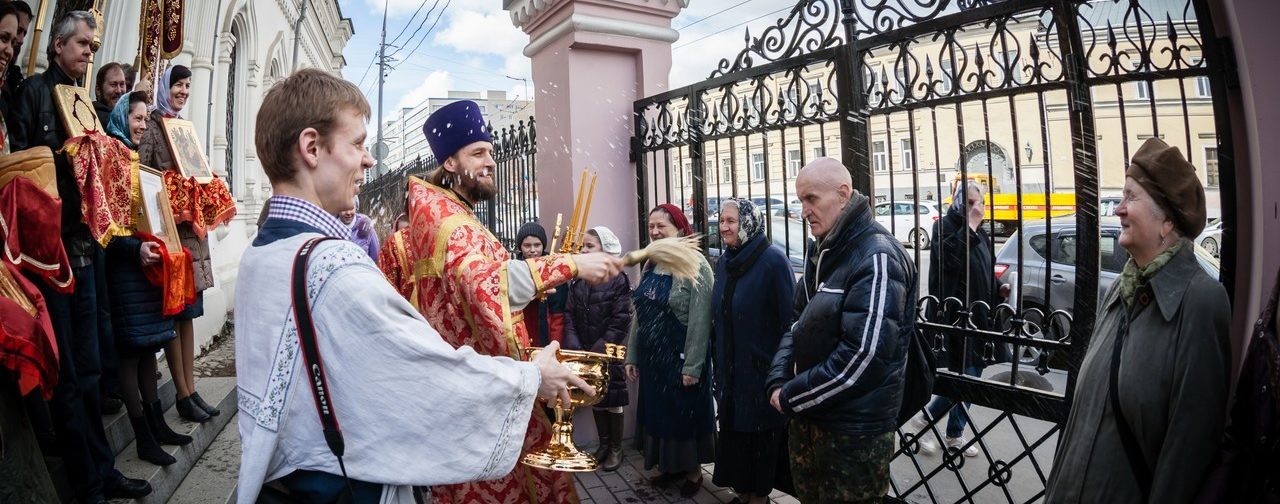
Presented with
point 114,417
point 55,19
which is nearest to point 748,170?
point 114,417

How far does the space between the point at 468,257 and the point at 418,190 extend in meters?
0.45

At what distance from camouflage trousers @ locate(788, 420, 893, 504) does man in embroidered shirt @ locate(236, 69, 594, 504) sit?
5.96 feet

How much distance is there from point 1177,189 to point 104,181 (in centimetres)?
473

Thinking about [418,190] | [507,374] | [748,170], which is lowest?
[507,374]

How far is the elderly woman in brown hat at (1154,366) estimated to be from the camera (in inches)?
74.7

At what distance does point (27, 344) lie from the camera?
7.91ft

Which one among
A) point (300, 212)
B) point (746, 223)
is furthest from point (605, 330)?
point (300, 212)

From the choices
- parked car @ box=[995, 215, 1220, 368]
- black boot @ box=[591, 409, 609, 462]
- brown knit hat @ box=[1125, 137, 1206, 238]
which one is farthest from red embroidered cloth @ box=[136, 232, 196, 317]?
parked car @ box=[995, 215, 1220, 368]

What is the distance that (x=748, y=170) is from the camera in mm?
4211

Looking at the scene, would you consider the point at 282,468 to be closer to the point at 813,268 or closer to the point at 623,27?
the point at 813,268

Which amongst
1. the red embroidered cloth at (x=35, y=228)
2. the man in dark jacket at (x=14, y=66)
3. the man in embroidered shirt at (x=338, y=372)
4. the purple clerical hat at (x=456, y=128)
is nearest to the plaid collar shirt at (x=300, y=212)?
the man in embroidered shirt at (x=338, y=372)

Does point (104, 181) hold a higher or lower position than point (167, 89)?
lower

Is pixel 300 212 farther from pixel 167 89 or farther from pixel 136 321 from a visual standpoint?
pixel 167 89

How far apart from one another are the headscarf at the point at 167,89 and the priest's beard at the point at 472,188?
10.4 feet
